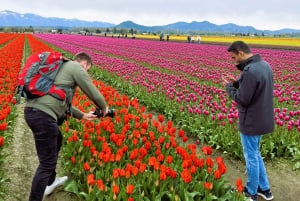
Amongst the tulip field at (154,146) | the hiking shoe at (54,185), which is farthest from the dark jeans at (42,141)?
the hiking shoe at (54,185)

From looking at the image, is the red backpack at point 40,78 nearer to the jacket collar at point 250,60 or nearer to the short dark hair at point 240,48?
the short dark hair at point 240,48

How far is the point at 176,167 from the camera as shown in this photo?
16.0 ft

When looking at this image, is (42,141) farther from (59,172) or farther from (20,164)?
(20,164)

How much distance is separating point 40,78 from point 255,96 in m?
2.84

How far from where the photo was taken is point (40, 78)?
4.02 metres

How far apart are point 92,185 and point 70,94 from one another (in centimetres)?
126

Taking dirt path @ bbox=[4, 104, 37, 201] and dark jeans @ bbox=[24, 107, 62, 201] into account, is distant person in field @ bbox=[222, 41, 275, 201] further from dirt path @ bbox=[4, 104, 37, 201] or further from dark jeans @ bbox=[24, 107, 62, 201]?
dirt path @ bbox=[4, 104, 37, 201]

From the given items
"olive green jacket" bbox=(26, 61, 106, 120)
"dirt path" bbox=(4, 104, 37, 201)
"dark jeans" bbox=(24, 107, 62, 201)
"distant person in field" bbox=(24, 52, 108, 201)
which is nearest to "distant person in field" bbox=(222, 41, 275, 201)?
"distant person in field" bbox=(24, 52, 108, 201)

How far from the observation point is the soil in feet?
17.0

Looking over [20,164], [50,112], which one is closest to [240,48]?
[50,112]

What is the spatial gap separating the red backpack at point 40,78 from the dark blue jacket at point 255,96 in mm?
2403

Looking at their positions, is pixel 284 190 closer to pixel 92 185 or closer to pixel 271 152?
pixel 271 152

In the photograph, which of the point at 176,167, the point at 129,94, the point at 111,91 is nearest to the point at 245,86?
the point at 176,167

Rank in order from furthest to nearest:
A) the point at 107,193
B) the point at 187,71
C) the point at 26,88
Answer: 1. the point at 187,71
2. the point at 107,193
3. the point at 26,88
